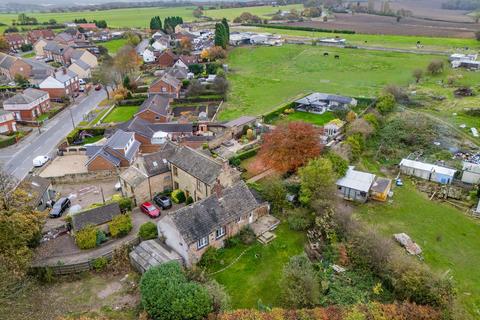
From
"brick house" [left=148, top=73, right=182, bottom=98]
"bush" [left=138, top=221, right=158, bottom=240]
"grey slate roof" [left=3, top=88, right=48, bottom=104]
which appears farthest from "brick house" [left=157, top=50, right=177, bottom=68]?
"bush" [left=138, top=221, right=158, bottom=240]

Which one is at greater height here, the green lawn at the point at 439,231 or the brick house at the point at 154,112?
the brick house at the point at 154,112

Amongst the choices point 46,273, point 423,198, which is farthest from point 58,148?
point 423,198

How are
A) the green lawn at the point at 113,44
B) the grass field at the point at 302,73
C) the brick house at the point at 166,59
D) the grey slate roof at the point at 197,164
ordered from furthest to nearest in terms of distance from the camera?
the green lawn at the point at 113,44
the brick house at the point at 166,59
the grass field at the point at 302,73
the grey slate roof at the point at 197,164

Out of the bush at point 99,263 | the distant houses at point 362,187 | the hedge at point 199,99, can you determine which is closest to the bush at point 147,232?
the bush at point 99,263

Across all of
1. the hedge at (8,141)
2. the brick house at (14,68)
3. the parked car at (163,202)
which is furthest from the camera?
the brick house at (14,68)

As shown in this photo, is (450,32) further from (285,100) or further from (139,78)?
(139,78)

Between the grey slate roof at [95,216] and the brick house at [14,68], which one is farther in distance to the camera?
the brick house at [14,68]

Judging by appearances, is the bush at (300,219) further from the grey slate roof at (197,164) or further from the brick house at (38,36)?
the brick house at (38,36)
